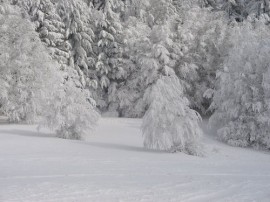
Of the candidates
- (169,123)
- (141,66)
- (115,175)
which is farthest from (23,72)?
(115,175)

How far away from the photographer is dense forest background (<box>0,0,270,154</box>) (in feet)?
73.5

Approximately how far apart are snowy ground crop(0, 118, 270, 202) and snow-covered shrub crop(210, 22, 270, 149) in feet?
23.6

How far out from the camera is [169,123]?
19.1 m

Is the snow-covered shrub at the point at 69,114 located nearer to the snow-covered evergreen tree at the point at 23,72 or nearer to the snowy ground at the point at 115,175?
the snowy ground at the point at 115,175

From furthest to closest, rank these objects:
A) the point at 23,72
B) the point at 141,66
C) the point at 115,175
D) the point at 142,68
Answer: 1. the point at 141,66
2. the point at 142,68
3. the point at 23,72
4. the point at 115,175

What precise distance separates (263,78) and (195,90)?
33.8 ft

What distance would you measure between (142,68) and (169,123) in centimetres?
1696

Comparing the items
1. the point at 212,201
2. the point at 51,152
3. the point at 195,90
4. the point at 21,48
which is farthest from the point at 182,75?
the point at 212,201

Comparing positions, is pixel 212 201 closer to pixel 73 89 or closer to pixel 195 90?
pixel 73 89

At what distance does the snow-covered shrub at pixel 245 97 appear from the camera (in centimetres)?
2706

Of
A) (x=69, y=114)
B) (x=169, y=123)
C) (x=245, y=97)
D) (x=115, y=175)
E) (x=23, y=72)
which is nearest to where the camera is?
(x=115, y=175)

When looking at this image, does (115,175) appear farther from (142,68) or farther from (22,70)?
(142,68)

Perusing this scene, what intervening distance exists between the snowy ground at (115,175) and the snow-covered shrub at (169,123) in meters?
0.60

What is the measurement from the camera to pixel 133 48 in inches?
1454
